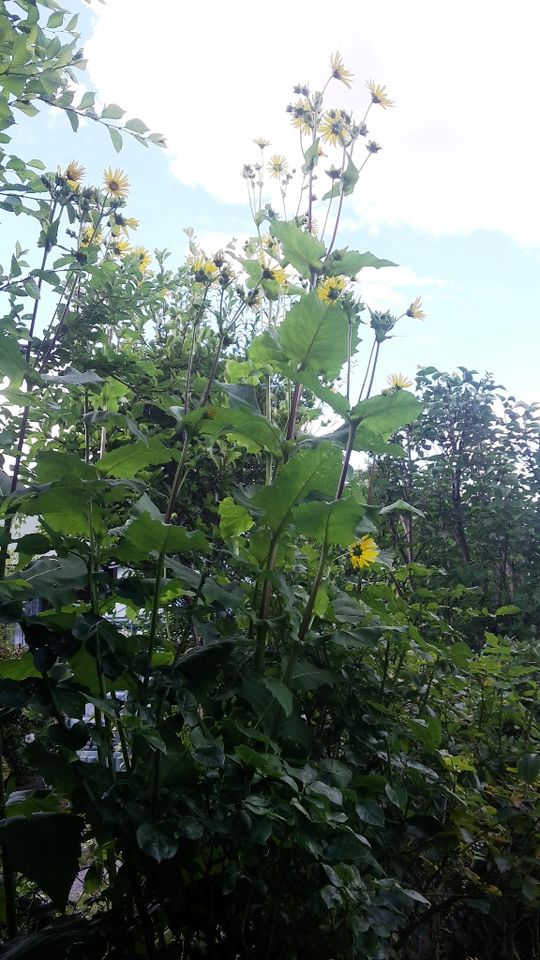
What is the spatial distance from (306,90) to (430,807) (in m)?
1.76

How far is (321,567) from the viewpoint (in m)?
0.96

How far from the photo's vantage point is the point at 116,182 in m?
1.93

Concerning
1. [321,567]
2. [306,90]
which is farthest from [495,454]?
[321,567]

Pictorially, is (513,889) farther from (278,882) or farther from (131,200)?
(131,200)

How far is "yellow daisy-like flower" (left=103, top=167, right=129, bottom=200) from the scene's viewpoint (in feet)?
6.26

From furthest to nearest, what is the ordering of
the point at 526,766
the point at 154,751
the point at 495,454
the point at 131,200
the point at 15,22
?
the point at 495,454
the point at 131,200
the point at 15,22
the point at 526,766
the point at 154,751

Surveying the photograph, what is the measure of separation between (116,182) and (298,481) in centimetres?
146

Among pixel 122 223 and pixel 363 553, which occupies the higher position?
pixel 122 223

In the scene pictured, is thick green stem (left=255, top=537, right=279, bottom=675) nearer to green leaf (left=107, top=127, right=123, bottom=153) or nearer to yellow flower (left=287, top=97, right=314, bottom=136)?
green leaf (left=107, top=127, right=123, bottom=153)

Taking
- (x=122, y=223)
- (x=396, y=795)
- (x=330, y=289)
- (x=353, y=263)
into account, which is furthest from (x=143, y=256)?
(x=396, y=795)

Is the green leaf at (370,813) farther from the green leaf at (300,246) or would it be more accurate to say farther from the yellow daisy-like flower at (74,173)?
the yellow daisy-like flower at (74,173)

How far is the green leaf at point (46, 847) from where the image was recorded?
0.77 metres

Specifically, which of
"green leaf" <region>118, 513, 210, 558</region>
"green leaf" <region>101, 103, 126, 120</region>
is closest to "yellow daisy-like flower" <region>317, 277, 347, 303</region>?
"green leaf" <region>101, 103, 126, 120</region>

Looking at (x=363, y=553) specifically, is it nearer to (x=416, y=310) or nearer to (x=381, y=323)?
(x=381, y=323)
